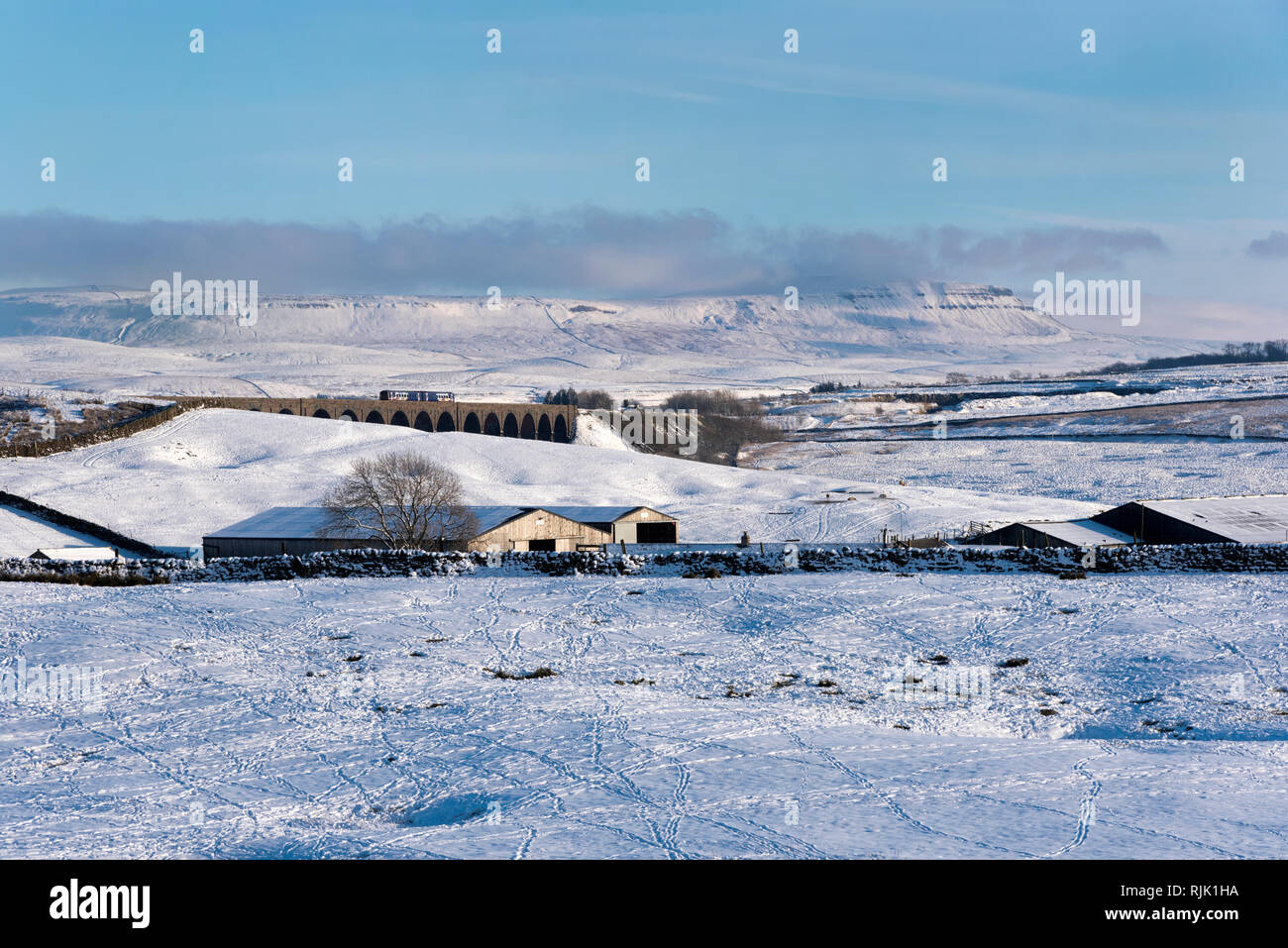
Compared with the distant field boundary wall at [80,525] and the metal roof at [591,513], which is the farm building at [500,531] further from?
the distant field boundary wall at [80,525]

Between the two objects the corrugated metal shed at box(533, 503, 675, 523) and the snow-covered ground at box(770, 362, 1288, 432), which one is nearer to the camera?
the corrugated metal shed at box(533, 503, 675, 523)

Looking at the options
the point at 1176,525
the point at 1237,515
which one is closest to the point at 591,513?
the point at 1176,525

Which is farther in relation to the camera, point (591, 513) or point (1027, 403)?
point (1027, 403)

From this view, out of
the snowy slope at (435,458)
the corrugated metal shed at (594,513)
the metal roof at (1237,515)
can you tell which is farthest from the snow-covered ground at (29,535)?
the metal roof at (1237,515)

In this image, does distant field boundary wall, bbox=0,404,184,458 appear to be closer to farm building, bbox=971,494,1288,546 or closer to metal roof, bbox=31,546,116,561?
metal roof, bbox=31,546,116,561

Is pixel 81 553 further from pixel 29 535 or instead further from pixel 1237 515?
pixel 1237 515

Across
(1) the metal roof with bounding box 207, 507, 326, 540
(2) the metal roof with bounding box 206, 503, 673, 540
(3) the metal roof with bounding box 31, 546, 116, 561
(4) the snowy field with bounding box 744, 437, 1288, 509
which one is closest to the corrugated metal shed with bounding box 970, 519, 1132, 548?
(4) the snowy field with bounding box 744, 437, 1288, 509
